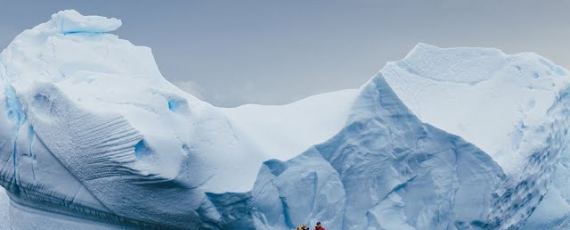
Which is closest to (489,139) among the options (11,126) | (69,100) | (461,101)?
(461,101)

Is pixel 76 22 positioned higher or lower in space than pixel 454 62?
higher

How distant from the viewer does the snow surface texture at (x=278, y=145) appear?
399 inches

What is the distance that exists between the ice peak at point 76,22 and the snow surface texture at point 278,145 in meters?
0.02

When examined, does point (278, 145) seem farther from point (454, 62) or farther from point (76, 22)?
point (76, 22)

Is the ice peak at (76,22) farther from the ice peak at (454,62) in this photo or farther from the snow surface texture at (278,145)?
the ice peak at (454,62)

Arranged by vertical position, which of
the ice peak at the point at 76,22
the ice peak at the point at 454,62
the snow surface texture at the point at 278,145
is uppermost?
the ice peak at the point at 76,22

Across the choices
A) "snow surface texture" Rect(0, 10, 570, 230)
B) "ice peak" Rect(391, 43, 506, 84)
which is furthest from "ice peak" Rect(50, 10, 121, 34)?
"ice peak" Rect(391, 43, 506, 84)

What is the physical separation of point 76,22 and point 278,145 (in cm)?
370

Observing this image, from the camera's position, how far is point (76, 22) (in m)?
12.5

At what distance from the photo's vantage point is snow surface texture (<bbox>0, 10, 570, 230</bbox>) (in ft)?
33.2

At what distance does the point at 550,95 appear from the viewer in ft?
40.7

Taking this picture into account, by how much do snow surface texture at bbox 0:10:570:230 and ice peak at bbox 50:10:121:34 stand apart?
0.02 metres

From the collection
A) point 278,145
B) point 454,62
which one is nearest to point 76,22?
point 278,145

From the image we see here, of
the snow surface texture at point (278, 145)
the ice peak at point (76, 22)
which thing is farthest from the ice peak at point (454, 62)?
the ice peak at point (76, 22)
